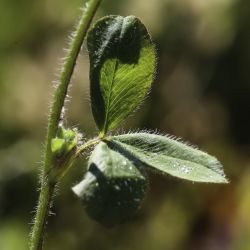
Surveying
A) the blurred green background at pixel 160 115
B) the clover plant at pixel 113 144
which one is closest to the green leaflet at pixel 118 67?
the clover plant at pixel 113 144

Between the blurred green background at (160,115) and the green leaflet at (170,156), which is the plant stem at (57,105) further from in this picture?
the blurred green background at (160,115)

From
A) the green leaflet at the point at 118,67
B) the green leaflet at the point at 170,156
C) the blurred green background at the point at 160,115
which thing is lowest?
the blurred green background at the point at 160,115

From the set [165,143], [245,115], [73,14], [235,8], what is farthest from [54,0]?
[165,143]

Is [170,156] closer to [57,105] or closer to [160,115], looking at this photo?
[57,105]

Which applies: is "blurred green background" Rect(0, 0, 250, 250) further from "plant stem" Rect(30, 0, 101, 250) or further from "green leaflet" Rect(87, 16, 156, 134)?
"plant stem" Rect(30, 0, 101, 250)

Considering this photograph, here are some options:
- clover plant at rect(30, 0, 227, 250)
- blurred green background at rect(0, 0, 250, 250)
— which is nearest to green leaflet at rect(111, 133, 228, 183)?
clover plant at rect(30, 0, 227, 250)
